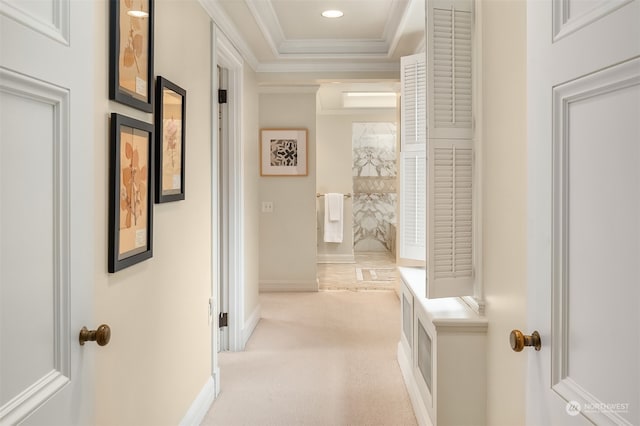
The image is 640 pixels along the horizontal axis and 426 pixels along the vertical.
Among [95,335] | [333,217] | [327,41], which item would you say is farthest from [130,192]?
[333,217]

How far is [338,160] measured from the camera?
307 inches

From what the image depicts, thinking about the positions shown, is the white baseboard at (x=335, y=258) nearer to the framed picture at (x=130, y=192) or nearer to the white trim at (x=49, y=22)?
the framed picture at (x=130, y=192)

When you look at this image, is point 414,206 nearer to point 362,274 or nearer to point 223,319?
point 223,319

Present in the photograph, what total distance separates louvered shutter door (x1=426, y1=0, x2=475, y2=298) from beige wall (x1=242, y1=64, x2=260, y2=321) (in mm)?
1982

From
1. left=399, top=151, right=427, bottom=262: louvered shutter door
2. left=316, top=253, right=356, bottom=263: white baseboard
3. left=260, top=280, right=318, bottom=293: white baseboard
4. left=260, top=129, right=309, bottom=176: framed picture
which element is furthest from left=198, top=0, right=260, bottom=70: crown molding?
left=316, top=253, right=356, bottom=263: white baseboard

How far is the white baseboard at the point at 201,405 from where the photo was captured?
2469 millimetres

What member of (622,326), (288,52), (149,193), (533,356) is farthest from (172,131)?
(288,52)

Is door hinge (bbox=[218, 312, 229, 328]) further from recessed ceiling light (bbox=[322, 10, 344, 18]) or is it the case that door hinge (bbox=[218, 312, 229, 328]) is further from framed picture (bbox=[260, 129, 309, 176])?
framed picture (bbox=[260, 129, 309, 176])

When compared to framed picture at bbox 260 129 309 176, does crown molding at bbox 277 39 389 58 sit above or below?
above

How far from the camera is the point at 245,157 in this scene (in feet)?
13.0

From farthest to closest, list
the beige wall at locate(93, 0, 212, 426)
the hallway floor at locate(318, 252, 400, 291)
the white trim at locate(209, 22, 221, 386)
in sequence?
the hallway floor at locate(318, 252, 400, 291), the white trim at locate(209, 22, 221, 386), the beige wall at locate(93, 0, 212, 426)

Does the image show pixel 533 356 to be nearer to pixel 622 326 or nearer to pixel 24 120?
pixel 622 326

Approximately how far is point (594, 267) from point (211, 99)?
7.92 ft

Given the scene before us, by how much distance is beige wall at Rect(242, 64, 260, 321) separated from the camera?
3.99 m
